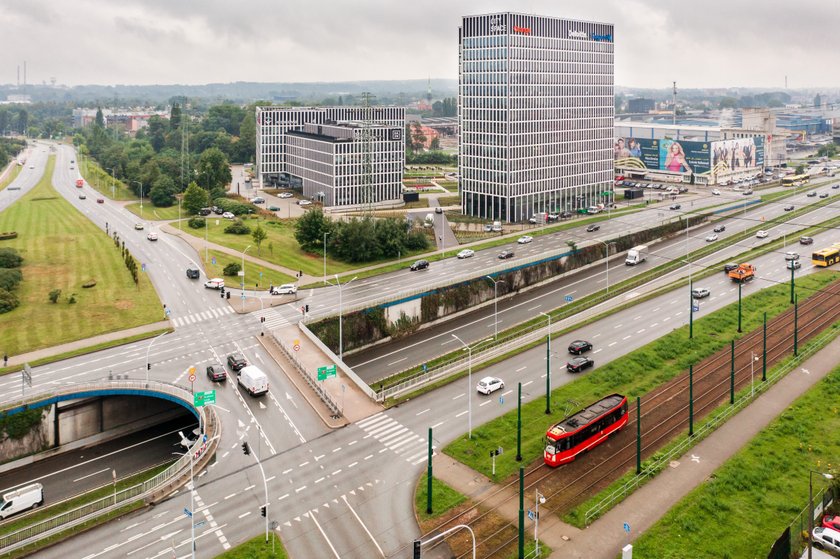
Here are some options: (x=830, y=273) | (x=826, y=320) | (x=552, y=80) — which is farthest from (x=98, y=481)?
(x=552, y=80)

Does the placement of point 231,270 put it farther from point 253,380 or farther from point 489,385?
point 489,385

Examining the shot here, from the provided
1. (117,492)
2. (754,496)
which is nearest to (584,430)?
(754,496)

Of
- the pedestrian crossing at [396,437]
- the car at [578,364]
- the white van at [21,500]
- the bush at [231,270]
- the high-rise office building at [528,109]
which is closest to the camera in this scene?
the white van at [21,500]

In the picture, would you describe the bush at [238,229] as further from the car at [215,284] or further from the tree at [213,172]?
the tree at [213,172]

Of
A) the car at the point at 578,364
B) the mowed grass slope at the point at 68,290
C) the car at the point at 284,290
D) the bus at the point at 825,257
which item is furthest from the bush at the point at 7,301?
the bus at the point at 825,257

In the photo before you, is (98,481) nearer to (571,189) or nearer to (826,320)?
(826,320)

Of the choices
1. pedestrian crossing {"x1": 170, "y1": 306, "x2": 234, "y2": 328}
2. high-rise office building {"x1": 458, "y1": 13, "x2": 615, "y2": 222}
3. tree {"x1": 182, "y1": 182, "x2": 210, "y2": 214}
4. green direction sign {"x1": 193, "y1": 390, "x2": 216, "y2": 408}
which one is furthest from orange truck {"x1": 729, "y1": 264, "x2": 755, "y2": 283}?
tree {"x1": 182, "y1": 182, "x2": 210, "y2": 214}
